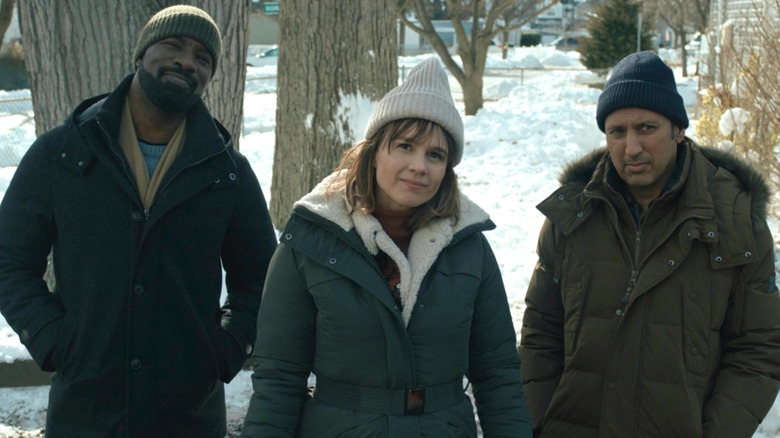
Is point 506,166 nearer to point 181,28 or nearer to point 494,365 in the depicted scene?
point 181,28

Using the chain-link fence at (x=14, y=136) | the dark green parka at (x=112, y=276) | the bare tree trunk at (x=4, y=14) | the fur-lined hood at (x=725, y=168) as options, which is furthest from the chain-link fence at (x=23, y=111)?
the dark green parka at (x=112, y=276)

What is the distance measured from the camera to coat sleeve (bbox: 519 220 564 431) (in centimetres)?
292

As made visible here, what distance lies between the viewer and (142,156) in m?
2.69

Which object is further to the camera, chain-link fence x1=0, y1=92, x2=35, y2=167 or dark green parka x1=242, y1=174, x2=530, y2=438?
chain-link fence x1=0, y1=92, x2=35, y2=167

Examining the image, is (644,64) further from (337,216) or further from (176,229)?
(176,229)

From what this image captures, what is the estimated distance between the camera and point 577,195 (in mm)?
2877

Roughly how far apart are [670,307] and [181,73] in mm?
1655

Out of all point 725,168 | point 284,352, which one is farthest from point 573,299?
point 284,352

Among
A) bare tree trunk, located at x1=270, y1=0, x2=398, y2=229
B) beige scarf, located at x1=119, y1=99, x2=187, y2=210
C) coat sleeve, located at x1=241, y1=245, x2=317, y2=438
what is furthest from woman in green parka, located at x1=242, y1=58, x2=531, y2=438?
bare tree trunk, located at x1=270, y1=0, x2=398, y2=229

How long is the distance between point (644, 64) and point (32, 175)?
1.91 metres

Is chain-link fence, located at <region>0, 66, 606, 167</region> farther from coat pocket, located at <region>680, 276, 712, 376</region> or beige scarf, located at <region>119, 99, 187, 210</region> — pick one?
coat pocket, located at <region>680, 276, 712, 376</region>

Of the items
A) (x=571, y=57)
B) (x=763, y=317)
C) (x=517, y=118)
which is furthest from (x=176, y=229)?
→ (x=571, y=57)

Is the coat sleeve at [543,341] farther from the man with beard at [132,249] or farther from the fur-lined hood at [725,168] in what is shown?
the man with beard at [132,249]

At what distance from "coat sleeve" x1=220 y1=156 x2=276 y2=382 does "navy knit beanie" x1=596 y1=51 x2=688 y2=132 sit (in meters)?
1.16
